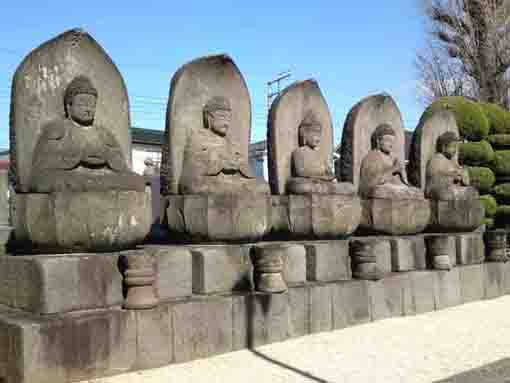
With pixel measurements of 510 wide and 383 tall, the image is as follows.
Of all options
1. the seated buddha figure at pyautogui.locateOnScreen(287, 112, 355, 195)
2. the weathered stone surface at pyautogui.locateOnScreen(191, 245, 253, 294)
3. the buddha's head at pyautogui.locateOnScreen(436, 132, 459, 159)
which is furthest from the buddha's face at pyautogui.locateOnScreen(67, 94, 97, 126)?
the buddha's head at pyautogui.locateOnScreen(436, 132, 459, 159)

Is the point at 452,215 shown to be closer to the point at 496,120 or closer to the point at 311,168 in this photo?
the point at 311,168

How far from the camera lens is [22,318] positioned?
4.60 meters

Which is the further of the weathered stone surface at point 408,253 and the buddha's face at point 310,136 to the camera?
the weathered stone surface at point 408,253

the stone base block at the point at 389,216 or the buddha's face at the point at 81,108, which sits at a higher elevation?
the buddha's face at the point at 81,108

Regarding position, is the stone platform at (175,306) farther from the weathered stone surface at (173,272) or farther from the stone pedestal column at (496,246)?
the stone pedestal column at (496,246)

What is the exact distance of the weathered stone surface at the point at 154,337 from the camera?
16.4 feet

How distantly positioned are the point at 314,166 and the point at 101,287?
349 cm

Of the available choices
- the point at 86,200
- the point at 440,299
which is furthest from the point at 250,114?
the point at 440,299

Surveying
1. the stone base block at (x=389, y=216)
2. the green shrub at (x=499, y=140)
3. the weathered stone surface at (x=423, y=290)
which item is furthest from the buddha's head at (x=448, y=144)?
the green shrub at (x=499, y=140)

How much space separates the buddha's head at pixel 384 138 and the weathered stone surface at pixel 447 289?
1.96 m

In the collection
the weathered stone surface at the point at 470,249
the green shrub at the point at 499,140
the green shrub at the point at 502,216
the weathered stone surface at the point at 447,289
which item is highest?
the green shrub at the point at 499,140

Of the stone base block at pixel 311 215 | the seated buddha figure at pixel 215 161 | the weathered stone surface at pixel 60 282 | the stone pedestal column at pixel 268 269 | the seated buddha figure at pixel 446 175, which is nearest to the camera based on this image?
the weathered stone surface at pixel 60 282

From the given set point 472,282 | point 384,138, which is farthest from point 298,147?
point 472,282

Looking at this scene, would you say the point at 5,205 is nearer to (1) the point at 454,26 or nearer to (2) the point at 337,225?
(2) the point at 337,225
